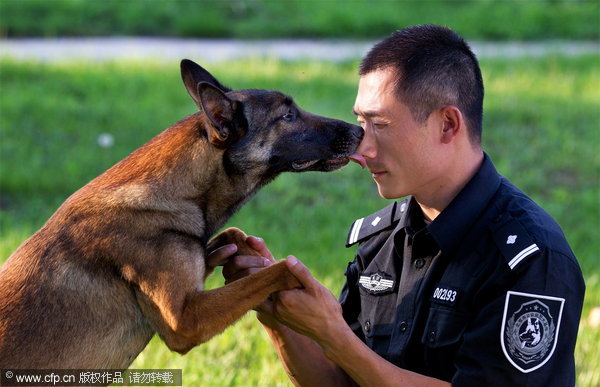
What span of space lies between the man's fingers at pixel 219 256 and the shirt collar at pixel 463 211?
716 millimetres

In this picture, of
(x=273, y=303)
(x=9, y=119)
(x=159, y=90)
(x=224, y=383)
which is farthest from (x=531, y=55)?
(x=273, y=303)

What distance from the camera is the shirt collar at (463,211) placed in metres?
3.19

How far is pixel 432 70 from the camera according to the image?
3.24 m

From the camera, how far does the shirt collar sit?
3.19m

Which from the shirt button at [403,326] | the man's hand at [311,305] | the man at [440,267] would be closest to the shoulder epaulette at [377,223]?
the man at [440,267]

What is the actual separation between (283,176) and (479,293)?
14.5ft

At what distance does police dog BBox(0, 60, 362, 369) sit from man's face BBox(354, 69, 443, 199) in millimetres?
227

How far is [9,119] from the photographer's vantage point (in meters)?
8.20

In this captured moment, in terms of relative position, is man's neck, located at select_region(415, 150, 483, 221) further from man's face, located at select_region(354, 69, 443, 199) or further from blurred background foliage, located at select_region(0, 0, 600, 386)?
blurred background foliage, located at select_region(0, 0, 600, 386)

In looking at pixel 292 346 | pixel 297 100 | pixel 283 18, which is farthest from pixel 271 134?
pixel 283 18

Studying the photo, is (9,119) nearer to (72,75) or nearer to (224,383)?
(72,75)

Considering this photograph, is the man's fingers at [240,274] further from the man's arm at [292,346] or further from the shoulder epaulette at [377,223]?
the shoulder epaulette at [377,223]

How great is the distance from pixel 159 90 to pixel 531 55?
434 cm

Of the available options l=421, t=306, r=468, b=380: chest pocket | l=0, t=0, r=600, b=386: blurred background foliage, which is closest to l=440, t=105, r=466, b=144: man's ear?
l=421, t=306, r=468, b=380: chest pocket
